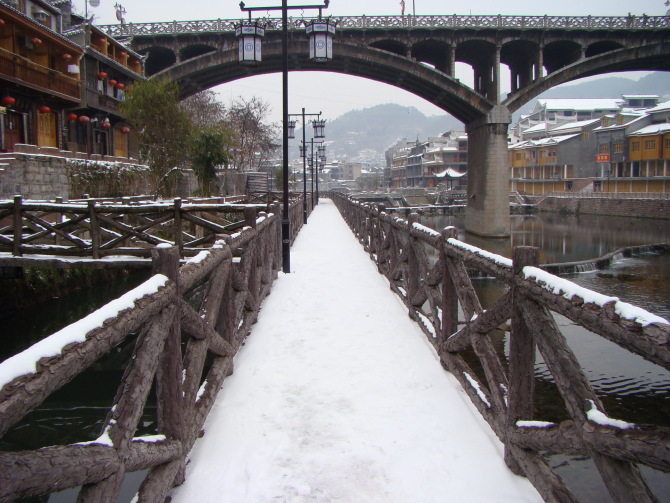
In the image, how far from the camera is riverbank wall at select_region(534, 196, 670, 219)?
39.2 metres

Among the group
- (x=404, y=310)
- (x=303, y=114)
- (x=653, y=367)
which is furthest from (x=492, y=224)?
(x=404, y=310)

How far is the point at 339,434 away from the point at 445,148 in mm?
91618

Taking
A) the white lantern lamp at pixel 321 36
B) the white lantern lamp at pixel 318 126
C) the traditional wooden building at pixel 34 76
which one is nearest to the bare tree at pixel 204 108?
the traditional wooden building at pixel 34 76

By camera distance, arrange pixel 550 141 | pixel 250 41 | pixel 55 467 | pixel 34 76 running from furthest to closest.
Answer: pixel 550 141 → pixel 34 76 → pixel 250 41 → pixel 55 467

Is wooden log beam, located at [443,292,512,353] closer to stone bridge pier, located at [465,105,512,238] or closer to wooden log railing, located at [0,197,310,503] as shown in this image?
wooden log railing, located at [0,197,310,503]

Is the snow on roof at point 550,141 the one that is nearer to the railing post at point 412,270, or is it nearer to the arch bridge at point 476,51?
the arch bridge at point 476,51

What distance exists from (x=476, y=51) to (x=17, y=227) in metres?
34.3

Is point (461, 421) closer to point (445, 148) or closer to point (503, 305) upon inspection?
point (503, 305)

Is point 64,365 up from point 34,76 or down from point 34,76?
down

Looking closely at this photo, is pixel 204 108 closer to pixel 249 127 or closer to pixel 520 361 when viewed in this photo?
pixel 249 127

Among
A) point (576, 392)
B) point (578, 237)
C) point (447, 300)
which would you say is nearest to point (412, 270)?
point (447, 300)

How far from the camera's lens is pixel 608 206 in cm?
4478

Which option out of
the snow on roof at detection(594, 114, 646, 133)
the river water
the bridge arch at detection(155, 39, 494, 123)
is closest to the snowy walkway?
the river water

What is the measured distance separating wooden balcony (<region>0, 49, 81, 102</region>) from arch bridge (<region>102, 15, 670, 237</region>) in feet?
23.7
